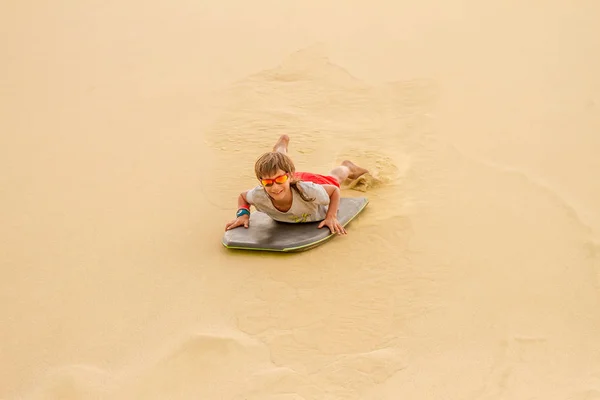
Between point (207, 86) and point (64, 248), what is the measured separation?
232 centimetres

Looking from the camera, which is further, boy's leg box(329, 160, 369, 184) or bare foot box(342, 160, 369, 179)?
bare foot box(342, 160, 369, 179)

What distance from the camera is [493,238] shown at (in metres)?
3.80

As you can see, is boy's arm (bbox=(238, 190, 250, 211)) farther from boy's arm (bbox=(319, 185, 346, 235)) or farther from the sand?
boy's arm (bbox=(319, 185, 346, 235))

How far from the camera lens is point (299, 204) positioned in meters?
3.88

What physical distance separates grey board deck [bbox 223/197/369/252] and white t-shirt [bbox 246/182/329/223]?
0.05 metres

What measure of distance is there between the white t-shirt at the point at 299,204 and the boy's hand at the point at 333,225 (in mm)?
86

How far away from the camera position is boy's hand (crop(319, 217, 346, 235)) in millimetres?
3858

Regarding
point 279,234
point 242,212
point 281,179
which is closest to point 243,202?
point 242,212

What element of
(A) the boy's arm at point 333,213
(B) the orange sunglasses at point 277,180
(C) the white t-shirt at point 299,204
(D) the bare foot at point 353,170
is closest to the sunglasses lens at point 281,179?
(B) the orange sunglasses at point 277,180

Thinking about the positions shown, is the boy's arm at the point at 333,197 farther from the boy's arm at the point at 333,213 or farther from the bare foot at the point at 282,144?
the bare foot at the point at 282,144

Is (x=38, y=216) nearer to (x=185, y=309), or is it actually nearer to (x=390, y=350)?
(x=185, y=309)

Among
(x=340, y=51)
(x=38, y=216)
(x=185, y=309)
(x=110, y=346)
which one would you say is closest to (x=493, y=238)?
(x=185, y=309)

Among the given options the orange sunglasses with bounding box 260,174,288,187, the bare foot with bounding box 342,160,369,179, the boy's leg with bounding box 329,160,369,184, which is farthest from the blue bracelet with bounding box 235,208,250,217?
the bare foot with bounding box 342,160,369,179

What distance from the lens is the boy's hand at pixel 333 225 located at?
3858 millimetres
